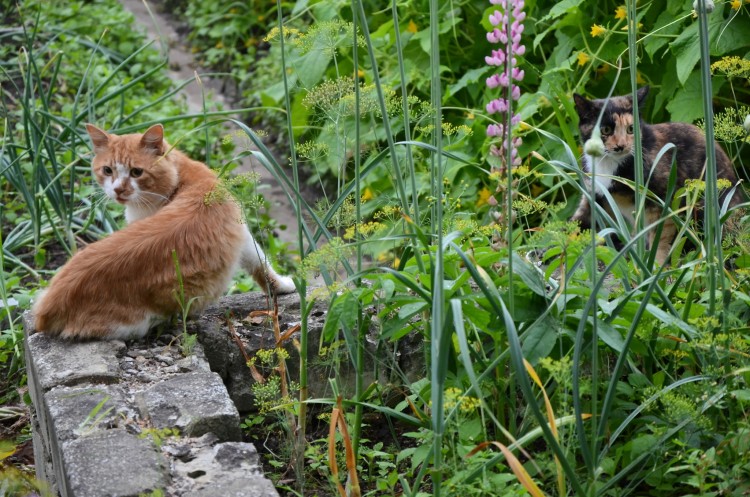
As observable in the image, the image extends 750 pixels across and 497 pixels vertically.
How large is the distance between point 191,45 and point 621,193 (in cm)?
529

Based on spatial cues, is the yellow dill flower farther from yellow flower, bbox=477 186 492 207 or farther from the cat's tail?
the cat's tail

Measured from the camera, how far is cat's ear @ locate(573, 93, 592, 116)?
367 cm

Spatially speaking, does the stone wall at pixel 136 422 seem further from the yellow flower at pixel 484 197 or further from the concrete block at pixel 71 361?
the yellow flower at pixel 484 197

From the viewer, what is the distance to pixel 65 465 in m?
2.12

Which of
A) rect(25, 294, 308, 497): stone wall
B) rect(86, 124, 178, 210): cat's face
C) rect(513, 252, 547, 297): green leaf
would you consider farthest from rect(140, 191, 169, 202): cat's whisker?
rect(513, 252, 547, 297): green leaf

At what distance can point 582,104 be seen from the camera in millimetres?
3703

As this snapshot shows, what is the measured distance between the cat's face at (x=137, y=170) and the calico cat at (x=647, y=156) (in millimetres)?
1562

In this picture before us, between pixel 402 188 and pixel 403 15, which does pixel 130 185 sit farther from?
pixel 403 15

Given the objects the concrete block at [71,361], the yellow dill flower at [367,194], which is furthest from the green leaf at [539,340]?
the yellow dill flower at [367,194]

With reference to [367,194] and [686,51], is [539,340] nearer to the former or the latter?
[686,51]

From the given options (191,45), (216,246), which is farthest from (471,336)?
(191,45)

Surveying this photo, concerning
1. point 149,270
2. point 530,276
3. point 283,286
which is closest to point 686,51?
point 283,286

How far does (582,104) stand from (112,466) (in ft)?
7.81

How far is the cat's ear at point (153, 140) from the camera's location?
3580 millimetres
